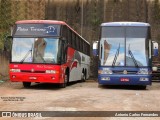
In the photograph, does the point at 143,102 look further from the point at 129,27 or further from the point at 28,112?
the point at 129,27

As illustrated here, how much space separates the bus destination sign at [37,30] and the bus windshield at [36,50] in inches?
10.3

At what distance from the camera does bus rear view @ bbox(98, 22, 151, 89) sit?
16875 millimetres

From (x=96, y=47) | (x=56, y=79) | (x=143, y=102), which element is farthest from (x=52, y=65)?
(x=143, y=102)

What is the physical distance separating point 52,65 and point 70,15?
57.8 feet

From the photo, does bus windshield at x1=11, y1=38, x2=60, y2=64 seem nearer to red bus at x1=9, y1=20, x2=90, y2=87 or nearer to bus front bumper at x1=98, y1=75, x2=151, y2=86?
red bus at x1=9, y1=20, x2=90, y2=87

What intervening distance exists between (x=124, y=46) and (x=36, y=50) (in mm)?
3962

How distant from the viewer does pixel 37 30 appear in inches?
665

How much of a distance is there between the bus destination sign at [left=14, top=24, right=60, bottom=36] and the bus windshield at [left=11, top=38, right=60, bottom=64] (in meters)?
0.26

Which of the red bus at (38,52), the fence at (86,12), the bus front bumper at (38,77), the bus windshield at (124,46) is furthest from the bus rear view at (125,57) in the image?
the fence at (86,12)

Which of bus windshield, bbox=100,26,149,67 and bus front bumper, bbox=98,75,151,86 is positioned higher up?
bus windshield, bbox=100,26,149,67

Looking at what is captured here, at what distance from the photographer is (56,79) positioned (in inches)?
646

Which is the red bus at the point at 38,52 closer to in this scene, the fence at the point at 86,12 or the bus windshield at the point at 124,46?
the bus windshield at the point at 124,46

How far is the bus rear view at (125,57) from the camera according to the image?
1688 centimetres

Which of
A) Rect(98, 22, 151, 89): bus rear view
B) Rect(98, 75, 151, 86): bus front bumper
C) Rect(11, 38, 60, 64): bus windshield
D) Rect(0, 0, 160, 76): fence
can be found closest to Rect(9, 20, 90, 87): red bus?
Rect(11, 38, 60, 64): bus windshield
